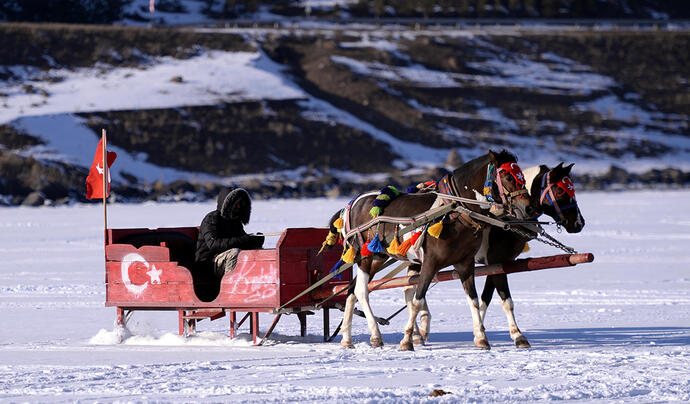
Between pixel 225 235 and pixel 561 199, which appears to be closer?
pixel 561 199

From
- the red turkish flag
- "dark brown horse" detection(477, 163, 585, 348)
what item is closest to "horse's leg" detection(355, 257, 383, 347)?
"dark brown horse" detection(477, 163, 585, 348)

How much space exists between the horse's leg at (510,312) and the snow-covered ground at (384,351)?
0.18 metres

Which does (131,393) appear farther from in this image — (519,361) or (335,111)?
(335,111)

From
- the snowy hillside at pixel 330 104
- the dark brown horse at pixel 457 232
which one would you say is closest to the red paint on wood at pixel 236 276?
the dark brown horse at pixel 457 232

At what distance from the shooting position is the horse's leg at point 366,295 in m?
11.5

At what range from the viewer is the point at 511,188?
10633 mm

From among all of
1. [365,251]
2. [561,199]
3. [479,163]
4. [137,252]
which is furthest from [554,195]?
[137,252]

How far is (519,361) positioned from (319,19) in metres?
80.2

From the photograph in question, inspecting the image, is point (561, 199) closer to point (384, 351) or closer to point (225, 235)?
point (384, 351)

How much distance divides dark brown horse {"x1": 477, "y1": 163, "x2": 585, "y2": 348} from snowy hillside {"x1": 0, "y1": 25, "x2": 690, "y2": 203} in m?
36.6

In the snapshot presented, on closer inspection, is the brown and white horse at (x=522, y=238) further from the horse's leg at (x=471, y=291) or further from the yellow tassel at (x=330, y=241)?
the yellow tassel at (x=330, y=241)

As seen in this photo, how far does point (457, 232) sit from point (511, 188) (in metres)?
0.69

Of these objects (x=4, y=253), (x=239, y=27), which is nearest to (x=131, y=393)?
(x=4, y=253)

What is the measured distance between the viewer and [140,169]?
53938 mm
